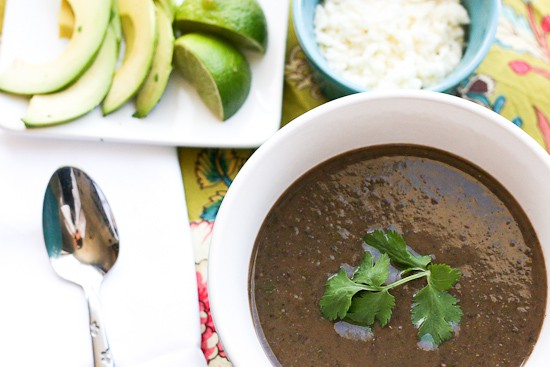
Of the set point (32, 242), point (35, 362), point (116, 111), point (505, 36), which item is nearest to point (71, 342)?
point (35, 362)

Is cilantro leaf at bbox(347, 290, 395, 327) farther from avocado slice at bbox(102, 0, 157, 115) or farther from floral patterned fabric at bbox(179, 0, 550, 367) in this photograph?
avocado slice at bbox(102, 0, 157, 115)

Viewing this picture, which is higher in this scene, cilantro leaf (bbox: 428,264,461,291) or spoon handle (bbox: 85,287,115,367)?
cilantro leaf (bbox: 428,264,461,291)

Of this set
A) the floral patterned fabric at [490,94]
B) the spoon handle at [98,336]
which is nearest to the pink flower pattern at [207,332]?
the floral patterned fabric at [490,94]

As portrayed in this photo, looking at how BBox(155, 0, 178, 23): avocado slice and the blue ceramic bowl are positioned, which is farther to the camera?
BBox(155, 0, 178, 23): avocado slice

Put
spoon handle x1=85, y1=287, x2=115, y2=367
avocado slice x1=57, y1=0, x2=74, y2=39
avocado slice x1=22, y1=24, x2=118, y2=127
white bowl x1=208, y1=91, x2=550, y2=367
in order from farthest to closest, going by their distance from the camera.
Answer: avocado slice x1=57, y1=0, x2=74, y2=39
avocado slice x1=22, y1=24, x2=118, y2=127
spoon handle x1=85, y1=287, x2=115, y2=367
white bowl x1=208, y1=91, x2=550, y2=367

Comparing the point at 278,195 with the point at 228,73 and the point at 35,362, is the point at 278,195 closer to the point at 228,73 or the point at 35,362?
the point at 228,73

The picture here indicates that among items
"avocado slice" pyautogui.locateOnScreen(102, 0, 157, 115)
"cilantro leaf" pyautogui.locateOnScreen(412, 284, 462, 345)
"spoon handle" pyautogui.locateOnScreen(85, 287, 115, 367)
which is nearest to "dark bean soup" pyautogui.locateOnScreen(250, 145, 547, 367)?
"cilantro leaf" pyautogui.locateOnScreen(412, 284, 462, 345)

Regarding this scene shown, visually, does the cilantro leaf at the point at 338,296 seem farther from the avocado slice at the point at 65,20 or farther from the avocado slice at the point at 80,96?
the avocado slice at the point at 65,20

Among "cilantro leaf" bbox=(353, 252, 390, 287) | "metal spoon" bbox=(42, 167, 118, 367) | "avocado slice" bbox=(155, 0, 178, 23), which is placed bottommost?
"metal spoon" bbox=(42, 167, 118, 367)
